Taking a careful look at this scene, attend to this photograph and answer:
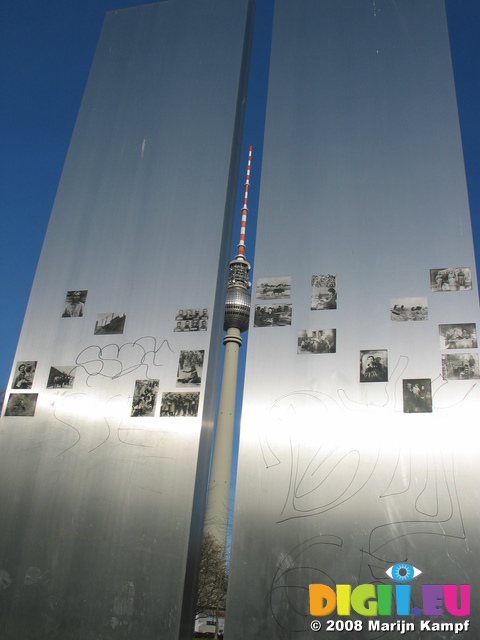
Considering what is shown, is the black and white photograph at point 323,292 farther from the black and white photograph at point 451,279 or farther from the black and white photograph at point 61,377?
the black and white photograph at point 61,377

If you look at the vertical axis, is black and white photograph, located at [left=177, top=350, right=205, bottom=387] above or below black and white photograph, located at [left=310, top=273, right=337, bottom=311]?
below

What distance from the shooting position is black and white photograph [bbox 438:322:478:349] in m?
3.63

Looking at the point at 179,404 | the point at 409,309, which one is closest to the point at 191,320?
the point at 179,404

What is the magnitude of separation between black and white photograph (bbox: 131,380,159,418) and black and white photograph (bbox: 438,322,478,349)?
1905mm

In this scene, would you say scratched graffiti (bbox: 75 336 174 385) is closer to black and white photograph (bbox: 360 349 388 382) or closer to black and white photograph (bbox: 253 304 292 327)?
black and white photograph (bbox: 253 304 292 327)

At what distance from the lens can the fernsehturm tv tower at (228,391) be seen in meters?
28.2

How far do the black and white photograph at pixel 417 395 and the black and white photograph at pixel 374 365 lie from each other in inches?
5.9

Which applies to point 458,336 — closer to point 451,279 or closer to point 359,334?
point 451,279

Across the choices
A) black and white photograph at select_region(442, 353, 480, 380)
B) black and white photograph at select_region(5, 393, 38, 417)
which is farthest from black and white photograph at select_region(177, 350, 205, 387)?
black and white photograph at select_region(442, 353, 480, 380)

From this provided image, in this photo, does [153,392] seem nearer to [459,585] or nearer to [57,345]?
[57,345]

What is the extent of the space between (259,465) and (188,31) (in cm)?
418

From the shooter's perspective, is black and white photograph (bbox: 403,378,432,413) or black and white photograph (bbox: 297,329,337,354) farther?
black and white photograph (bbox: 297,329,337,354)

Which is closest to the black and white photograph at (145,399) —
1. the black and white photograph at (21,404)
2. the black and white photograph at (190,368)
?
the black and white photograph at (190,368)

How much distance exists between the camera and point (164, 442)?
3.83 meters
